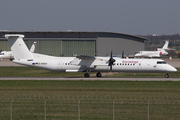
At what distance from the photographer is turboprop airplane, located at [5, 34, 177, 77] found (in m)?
41.1

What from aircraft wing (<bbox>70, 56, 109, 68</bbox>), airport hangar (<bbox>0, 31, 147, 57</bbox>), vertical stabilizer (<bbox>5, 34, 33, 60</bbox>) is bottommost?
aircraft wing (<bbox>70, 56, 109, 68</bbox>)

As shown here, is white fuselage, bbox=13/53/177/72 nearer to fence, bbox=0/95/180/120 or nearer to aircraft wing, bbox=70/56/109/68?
aircraft wing, bbox=70/56/109/68

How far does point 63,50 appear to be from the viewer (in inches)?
3743

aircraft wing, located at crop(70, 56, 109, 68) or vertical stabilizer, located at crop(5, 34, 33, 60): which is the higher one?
vertical stabilizer, located at crop(5, 34, 33, 60)

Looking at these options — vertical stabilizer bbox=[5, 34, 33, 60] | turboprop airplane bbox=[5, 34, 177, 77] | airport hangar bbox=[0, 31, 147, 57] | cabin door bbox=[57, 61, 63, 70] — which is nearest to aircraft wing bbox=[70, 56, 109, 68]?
turboprop airplane bbox=[5, 34, 177, 77]

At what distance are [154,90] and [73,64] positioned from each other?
15.5 metres

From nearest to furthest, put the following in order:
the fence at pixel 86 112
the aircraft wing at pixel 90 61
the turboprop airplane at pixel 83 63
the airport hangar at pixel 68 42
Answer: the fence at pixel 86 112
the turboprop airplane at pixel 83 63
the aircraft wing at pixel 90 61
the airport hangar at pixel 68 42

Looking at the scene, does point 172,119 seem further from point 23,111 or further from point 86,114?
point 23,111

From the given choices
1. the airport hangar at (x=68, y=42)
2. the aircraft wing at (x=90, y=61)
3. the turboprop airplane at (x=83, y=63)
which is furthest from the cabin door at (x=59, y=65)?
the airport hangar at (x=68, y=42)

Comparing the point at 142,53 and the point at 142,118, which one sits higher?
the point at 142,53

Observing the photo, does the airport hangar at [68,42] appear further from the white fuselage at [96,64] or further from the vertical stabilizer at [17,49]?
the vertical stabilizer at [17,49]

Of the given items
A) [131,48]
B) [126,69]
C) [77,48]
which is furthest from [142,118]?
[131,48]

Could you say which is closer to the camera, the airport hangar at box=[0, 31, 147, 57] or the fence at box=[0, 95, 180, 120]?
the fence at box=[0, 95, 180, 120]

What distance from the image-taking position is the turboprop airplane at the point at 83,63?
135 ft
